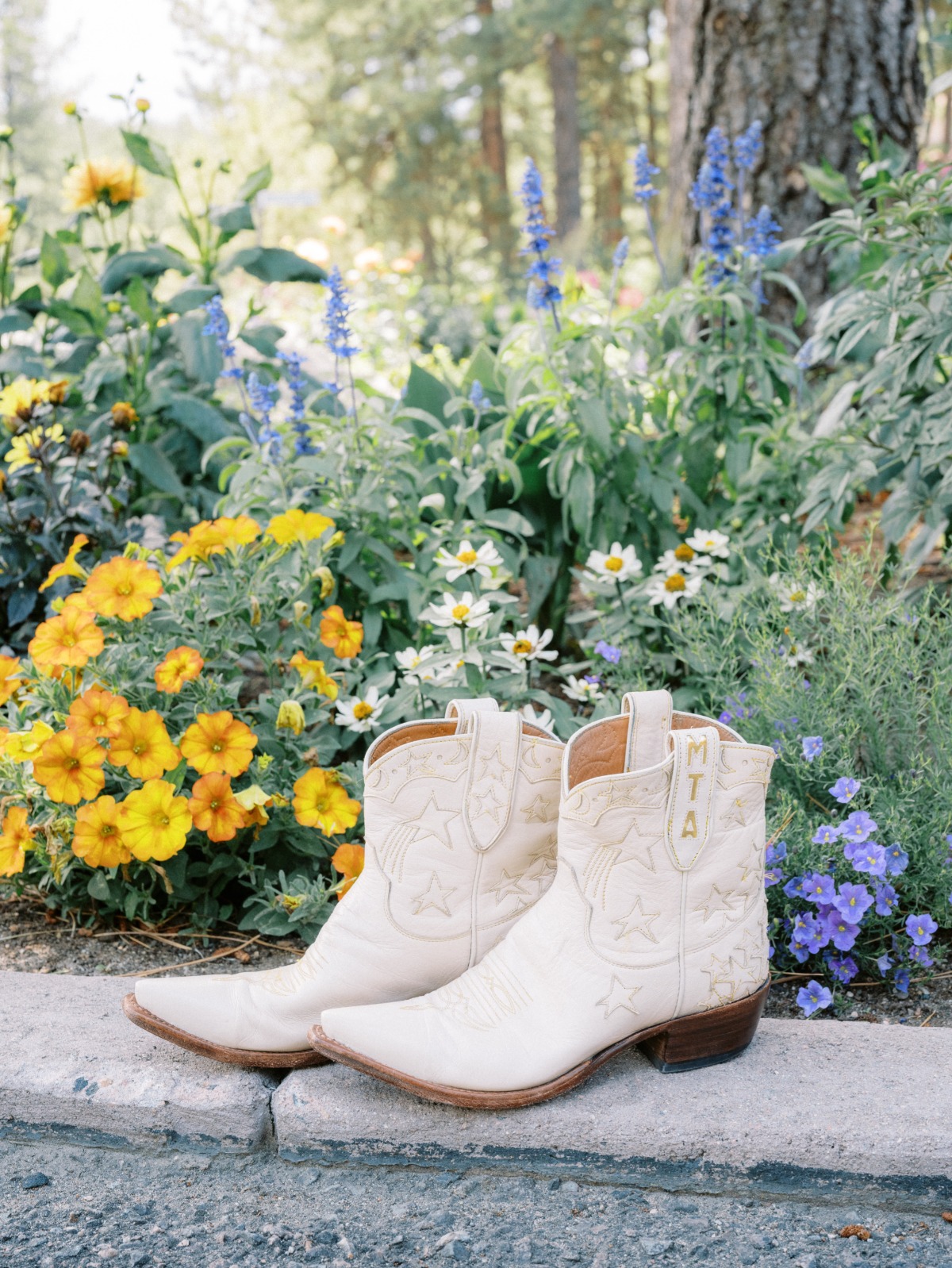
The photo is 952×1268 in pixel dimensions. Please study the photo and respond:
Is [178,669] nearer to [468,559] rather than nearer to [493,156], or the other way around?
[468,559]

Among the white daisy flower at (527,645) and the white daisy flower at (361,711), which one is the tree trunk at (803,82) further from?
the white daisy flower at (361,711)

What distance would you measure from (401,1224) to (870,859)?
0.73 meters

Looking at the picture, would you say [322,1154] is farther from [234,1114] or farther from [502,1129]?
[502,1129]

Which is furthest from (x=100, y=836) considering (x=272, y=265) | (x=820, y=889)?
(x=272, y=265)

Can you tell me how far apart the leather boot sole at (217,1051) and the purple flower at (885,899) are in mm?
743

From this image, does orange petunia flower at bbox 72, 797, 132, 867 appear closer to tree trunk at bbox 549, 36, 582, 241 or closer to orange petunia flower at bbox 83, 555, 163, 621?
orange petunia flower at bbox 83, 555, 163, 621

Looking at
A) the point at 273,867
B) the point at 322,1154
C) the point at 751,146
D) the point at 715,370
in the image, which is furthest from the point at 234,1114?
the point at 751,146

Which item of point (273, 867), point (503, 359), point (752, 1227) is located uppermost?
point (503, 359)

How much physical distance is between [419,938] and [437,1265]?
13.1 inches

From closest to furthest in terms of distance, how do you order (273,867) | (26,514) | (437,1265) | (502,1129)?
(437,1265) < (502,1129) < (273,867) < (26,514)

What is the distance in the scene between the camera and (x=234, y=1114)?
122 cm

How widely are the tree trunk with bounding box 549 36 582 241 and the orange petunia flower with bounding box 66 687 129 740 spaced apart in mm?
11124

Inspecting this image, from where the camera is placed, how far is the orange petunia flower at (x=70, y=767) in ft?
4.93

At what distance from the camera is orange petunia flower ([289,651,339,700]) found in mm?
1701
